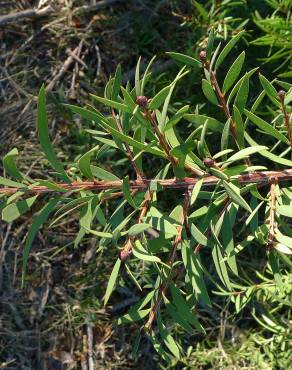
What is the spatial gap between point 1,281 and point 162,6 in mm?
1008

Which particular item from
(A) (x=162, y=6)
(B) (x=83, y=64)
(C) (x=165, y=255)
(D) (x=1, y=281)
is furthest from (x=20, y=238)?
(A) (x=162, y=6)

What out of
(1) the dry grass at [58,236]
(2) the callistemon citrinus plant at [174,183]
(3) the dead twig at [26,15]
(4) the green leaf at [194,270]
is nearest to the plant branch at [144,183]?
(2) the callistemon citrinus plant at [174,183]

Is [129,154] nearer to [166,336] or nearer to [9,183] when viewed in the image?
[9,183]

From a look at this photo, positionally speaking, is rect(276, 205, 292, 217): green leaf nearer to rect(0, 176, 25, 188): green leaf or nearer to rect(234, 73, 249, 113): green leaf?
rect(234, 73, 249, 113): green leaf

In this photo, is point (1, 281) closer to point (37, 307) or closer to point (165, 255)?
point (37, 307)

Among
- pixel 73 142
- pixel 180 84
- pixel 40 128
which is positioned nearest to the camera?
pixel 40 128

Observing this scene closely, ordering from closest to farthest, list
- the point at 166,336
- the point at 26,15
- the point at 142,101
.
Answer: the point at 142,101
the point at 166,336
the point at 26,15

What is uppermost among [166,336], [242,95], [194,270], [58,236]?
[242,95]

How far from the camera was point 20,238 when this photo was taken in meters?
1.76

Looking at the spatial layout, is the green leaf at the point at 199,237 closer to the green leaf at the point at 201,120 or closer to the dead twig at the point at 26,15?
the green leaf at the point at 201,120

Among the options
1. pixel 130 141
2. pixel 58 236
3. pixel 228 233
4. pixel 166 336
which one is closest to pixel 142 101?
pixel 130 141

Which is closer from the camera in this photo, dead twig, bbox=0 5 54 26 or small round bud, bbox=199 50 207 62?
small round bud, bbox=199 50 207 62

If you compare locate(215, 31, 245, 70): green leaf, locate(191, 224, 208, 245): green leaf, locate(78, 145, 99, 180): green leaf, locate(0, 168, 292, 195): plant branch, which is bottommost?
locate(191, 224, 208, 245): green leaf

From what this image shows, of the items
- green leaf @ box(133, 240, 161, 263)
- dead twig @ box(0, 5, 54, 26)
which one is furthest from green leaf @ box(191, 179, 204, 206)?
dead twig @ box(0, 5, 54, 26)
